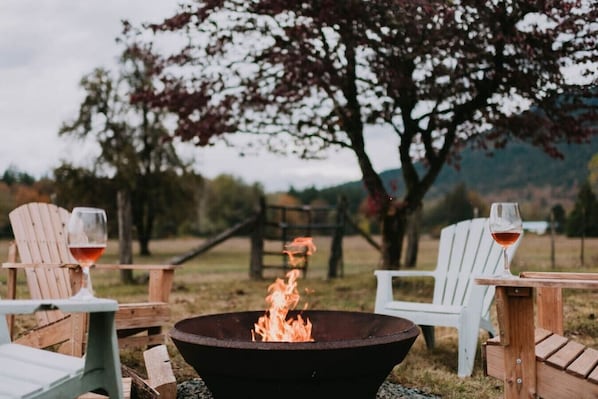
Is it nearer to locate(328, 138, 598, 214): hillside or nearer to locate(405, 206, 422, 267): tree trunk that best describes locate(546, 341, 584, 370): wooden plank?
locate(405, 206, 422, 267): tree trunk

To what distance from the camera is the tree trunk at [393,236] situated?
8.33 m

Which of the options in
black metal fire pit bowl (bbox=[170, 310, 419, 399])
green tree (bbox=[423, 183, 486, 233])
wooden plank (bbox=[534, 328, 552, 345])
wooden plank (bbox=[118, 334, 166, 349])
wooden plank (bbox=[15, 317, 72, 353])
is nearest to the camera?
black metal fire pit bowl (bbox=[170, 310, 419, 399])

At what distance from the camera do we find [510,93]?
23.7 feet

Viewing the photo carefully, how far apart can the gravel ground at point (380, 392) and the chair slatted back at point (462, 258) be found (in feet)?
3.50

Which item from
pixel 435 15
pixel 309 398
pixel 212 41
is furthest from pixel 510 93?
pixel 309 398

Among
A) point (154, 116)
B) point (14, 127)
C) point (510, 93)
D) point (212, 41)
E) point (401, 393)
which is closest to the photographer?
point (401, 393)

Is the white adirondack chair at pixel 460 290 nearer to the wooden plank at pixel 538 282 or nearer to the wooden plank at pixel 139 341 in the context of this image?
the wooden plank at pixel 139 341

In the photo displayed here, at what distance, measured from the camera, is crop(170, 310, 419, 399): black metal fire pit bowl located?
241 cm

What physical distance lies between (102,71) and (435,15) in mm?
13515

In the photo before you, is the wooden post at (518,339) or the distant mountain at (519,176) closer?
the wooden post at (518,339)

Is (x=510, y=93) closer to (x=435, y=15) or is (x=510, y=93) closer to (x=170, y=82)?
(x=435, y=15)

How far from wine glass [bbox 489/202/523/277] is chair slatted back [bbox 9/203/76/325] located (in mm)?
2643

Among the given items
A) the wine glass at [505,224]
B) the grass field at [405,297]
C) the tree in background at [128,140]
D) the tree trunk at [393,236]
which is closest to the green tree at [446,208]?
the grass field at [405,297]

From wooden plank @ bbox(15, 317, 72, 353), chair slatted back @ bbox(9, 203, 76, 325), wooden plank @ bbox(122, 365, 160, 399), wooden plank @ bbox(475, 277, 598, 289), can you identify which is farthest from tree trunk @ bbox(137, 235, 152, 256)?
wooden plank @ bbox(475, 277, 598, 289)
